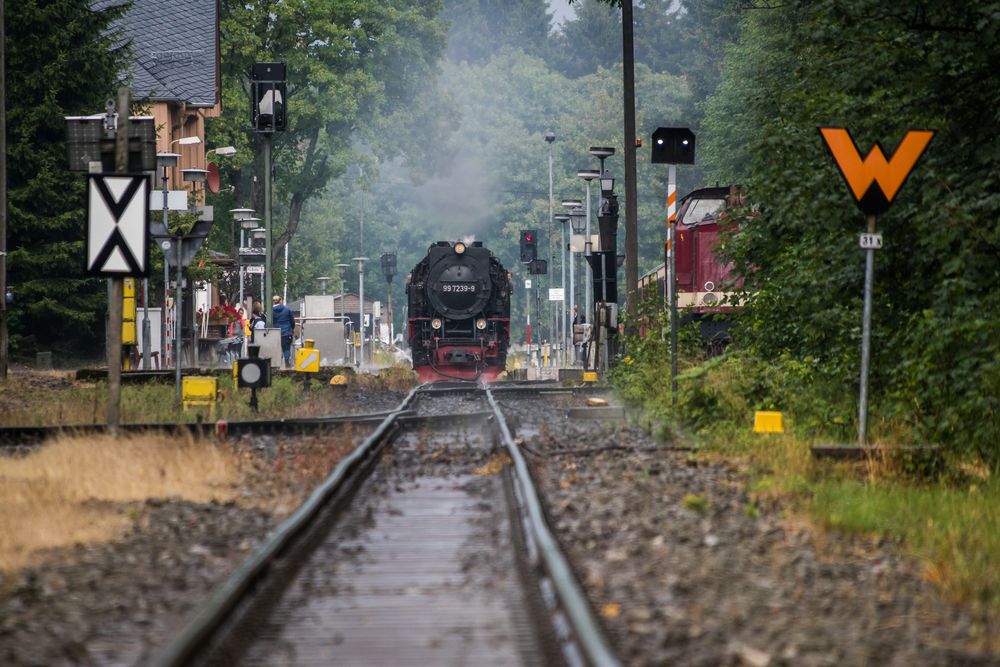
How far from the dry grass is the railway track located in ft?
4.22

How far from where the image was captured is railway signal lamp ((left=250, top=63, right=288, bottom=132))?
2772 centimetres

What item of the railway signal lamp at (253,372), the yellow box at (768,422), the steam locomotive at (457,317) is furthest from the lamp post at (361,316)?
the yellow box at (768,422)

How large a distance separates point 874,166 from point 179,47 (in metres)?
44.3

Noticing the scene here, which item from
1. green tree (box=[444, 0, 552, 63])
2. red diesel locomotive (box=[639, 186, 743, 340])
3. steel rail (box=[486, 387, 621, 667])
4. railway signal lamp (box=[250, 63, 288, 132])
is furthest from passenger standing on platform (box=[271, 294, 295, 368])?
green tree (box=[444, 0, 552, 63])

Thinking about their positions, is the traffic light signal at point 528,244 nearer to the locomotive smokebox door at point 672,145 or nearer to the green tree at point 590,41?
the locomotive smokebox door at point 672,145

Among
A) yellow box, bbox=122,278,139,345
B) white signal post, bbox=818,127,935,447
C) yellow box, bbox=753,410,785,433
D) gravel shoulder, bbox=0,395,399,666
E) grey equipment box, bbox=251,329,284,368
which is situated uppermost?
white signal post, bbox=818,127,935,447

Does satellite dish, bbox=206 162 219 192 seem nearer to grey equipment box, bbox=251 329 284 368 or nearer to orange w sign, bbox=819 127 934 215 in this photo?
grey equipment box, bbox=251 329 284 368

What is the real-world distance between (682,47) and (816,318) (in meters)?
104

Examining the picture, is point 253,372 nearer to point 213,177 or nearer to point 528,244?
point 528,244

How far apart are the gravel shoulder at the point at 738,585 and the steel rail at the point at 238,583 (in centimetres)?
162

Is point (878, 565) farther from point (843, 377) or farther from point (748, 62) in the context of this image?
point (748, 62)

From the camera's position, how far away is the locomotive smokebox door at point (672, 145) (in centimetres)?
2002

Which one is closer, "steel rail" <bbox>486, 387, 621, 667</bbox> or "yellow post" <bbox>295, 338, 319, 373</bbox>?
"steel rail" <bbox>486, 387, 621, 667</bbox>

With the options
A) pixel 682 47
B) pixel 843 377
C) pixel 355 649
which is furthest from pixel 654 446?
pixel 682 47
